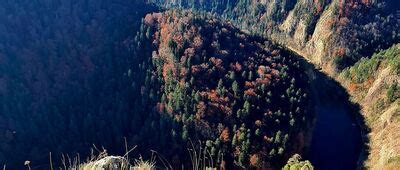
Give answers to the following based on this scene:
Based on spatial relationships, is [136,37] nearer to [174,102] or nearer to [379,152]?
[174,102]

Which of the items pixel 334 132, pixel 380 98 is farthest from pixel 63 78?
pixel 380 98

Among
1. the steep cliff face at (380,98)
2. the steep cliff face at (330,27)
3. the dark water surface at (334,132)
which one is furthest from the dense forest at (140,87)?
the steep cliff face at (330,27)

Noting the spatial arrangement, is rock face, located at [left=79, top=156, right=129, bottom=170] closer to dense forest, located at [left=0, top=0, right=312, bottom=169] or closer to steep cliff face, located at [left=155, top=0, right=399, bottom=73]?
dense forest, located at [left=0, top=0, right=312, bottom=169]

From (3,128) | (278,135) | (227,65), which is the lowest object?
(3,128)

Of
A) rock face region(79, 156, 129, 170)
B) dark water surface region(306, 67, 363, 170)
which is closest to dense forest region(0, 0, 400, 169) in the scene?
dark water surface region(306, 67, 363, 170)

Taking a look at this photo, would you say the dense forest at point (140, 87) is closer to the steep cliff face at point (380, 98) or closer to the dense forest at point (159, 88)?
the dense forest at point (159, 88)

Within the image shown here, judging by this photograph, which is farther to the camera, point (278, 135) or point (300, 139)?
point (300, 139)

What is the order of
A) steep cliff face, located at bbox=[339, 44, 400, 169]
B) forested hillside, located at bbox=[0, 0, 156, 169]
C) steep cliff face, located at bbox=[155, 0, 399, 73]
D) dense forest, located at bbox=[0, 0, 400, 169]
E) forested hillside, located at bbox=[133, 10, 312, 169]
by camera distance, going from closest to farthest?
steep cliff face, located at bbox=[339, 44, 400, 169] → forested hillside, located at bbox=[133, 10, 312, 169] → dense forest, located at bbox=[0, 0, 400, 169] → forested hillside, located at bbox=[0, 0, 156, 169] → steep cliff face, located at bbox=[155, 0, 399, 73]

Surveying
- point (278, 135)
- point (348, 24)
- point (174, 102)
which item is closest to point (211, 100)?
point (174, 102)

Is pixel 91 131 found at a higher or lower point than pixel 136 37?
lower
